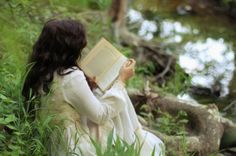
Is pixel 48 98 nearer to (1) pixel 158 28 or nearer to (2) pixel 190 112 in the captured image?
(2) pixel 190 112

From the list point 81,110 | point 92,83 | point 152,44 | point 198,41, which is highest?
point 92,83

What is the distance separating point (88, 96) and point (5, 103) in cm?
69

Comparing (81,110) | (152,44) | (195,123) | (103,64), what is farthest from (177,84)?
(81,110)

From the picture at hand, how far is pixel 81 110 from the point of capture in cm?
380

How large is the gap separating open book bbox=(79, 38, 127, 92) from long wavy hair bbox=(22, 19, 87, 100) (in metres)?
0.16

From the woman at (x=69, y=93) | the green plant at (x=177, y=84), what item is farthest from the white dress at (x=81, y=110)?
the green plant at (x=177, y=84)

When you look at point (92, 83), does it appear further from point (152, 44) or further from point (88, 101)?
point (152, 44)

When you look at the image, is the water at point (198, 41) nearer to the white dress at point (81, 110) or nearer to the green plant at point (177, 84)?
the green plant at point (177, 84)

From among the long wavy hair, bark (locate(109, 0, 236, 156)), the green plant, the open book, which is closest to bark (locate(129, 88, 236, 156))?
bark (locate(109, 0, 236, 156))

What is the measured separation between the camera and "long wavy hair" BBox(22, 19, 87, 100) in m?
3.80

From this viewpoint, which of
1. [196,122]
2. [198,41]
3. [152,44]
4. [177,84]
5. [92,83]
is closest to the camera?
[92,83]

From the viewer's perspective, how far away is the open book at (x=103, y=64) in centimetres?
401

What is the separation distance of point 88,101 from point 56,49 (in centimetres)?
39

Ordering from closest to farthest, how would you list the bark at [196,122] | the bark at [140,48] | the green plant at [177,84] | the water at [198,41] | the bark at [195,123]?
the bark at [195,123], the bark at [196,122], the green plant at [177,84], the bark at [140,48], the water at [198,41]
